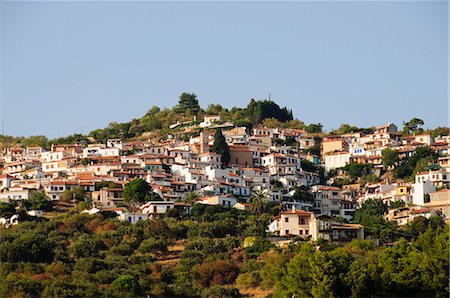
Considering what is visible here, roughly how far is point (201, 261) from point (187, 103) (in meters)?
55.0

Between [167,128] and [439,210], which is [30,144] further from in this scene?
[439,210]

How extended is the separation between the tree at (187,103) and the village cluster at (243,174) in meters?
10.7

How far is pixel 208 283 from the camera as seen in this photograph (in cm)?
5628

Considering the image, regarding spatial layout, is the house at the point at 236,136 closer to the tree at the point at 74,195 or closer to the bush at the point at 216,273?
the tree at the point at 74,195

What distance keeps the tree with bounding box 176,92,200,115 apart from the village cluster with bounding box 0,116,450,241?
10.7 meters

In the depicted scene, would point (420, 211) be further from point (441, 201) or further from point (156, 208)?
point (156, 208)

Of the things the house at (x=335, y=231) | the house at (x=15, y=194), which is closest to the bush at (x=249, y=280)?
the house at (x=335, y=231)

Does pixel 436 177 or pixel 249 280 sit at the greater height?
pixel 436 177

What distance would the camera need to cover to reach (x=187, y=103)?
4481 inches

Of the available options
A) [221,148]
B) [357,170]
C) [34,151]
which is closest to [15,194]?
[221,148]

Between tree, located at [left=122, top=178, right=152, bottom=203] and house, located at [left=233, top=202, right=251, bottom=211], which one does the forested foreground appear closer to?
house, located at [left=233, top=202, right=251, bottom=211]

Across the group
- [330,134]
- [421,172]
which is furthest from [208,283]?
[330,134]

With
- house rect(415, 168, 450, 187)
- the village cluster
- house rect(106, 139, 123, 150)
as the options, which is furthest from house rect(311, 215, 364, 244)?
house rect(106, 139, 123, 150)

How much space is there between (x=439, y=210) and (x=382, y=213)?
13.0 feet
